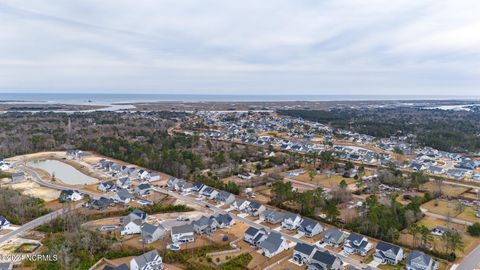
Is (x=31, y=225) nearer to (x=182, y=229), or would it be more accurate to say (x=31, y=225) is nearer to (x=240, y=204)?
(x=182, y=229)

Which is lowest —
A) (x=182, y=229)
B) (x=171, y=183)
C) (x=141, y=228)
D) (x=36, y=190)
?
(x=36, y=190)

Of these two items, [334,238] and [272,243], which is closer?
[272,243]

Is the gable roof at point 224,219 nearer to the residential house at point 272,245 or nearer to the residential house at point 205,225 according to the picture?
the residential house at point 205,225

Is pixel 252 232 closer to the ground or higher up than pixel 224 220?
higher up

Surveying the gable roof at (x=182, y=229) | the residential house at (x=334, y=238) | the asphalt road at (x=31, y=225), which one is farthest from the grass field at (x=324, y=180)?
the asphalt road at (x=31, y=225)

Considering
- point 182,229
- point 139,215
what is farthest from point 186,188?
point 182,229

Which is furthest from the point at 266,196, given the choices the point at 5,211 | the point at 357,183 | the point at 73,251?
the point at 5,211
